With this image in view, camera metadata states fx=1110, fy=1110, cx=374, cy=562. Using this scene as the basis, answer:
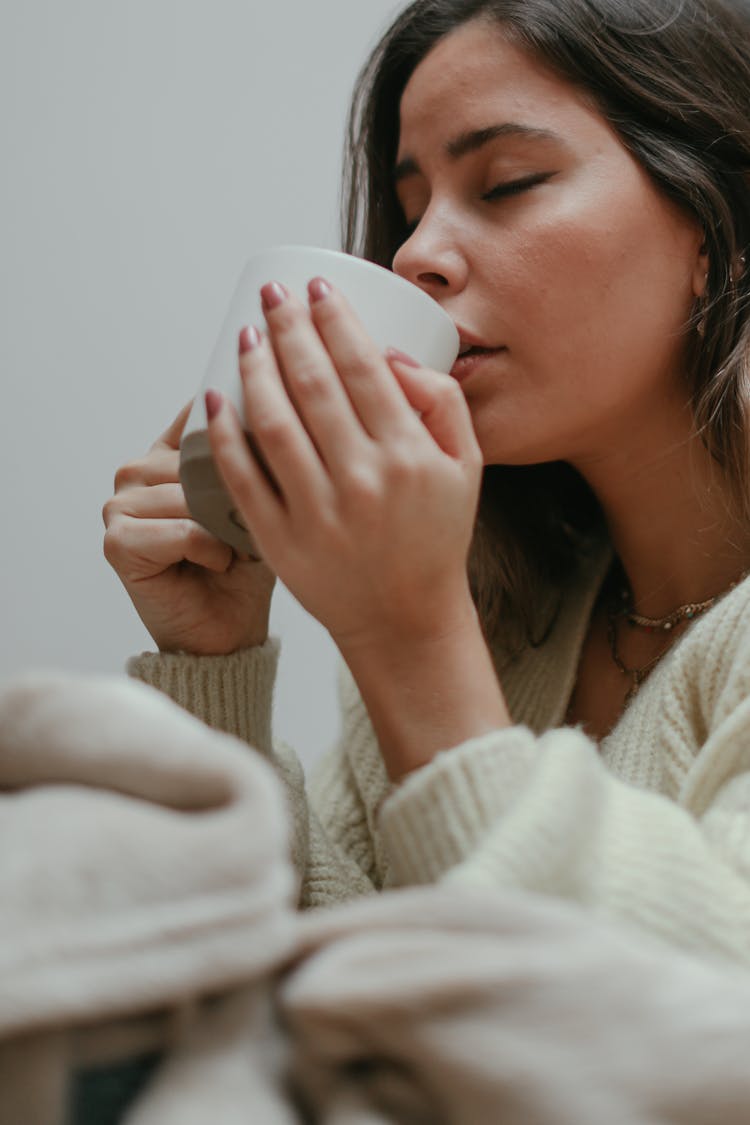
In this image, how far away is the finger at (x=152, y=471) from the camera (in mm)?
931

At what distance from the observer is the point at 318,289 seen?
653mm

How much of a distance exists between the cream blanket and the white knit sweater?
9 centimetres

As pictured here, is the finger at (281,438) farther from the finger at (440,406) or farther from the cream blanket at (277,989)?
the cream blanket at (277,989)

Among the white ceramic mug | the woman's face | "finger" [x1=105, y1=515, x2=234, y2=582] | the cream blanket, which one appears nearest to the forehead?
the woman's face

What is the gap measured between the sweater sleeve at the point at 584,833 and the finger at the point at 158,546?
40 cm

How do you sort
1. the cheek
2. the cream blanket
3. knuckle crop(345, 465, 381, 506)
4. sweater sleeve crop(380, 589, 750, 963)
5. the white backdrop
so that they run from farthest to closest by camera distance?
the white backdrop, the cheek, knuckle crop(345, 465, 381, 506), sweater sleeve crop(380, 589, 750, 963), the cream blanket

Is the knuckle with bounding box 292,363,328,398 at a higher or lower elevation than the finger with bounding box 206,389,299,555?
higher

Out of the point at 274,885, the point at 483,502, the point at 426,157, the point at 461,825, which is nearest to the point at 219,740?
the point at 274,885

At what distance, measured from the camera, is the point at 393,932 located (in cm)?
36

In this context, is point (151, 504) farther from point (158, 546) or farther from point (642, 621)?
point (642, 621)

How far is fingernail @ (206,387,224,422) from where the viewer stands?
0.64 m

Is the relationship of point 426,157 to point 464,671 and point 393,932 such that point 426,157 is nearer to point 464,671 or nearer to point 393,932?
point 464,671

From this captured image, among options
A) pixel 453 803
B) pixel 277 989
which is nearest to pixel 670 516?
pixel 453 803

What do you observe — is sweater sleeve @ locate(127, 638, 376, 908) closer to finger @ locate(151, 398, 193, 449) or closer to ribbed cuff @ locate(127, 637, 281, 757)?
ribbed cuff @ locate(127, 637, 281, 757)
